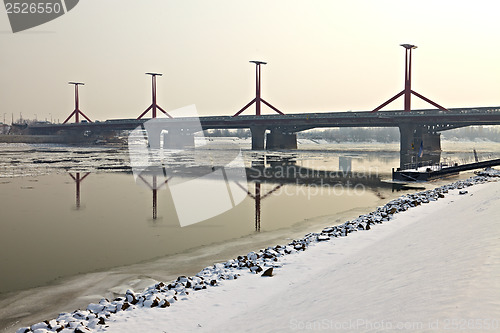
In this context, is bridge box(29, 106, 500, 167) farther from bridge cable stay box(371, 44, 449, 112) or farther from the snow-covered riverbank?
the snow-covered riverbank

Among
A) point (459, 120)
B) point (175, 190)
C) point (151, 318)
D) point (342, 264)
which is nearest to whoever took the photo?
Answer: point (151, 318)

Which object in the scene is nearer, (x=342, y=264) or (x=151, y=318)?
(x=151, y=318)

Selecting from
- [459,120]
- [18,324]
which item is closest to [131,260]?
[18,324]

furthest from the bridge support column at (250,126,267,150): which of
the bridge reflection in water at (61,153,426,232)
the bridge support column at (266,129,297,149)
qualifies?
the bridge reflection in water at (61,153,426,232)

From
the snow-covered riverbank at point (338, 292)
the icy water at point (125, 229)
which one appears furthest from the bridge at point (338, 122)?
the snow-covered riverbank at point (338, 292)

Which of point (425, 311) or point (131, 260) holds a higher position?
point (425, 311)

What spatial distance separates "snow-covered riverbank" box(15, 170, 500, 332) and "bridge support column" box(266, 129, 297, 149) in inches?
3918

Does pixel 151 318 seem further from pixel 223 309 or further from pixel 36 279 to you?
pixel 36 279

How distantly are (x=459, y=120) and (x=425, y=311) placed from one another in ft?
253

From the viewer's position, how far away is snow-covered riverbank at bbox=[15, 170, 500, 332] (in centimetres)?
643

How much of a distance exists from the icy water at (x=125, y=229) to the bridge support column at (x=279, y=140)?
7828cm

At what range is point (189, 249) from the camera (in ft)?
47.7

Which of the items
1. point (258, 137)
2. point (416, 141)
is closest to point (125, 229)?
point (416, 141)

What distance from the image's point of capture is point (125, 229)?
1736 centimetres
